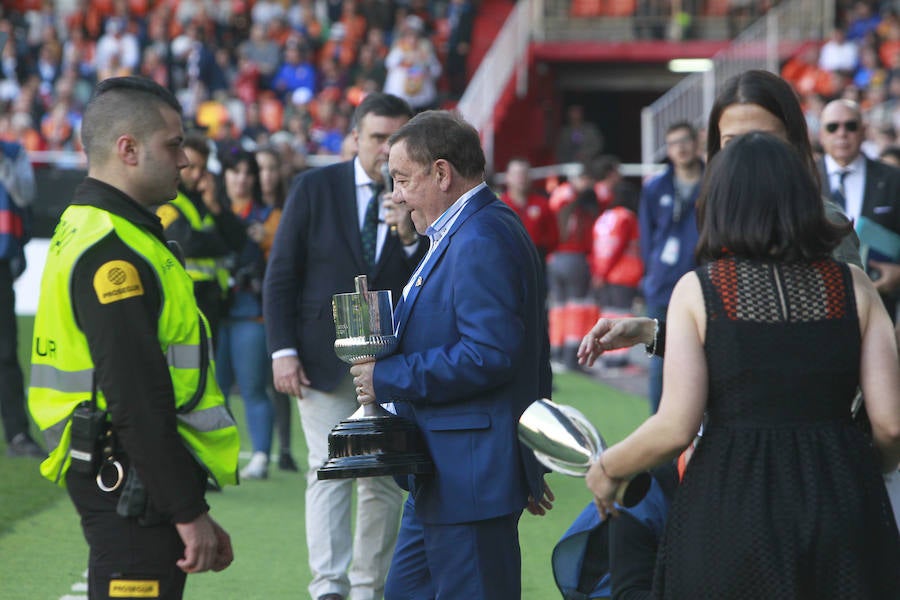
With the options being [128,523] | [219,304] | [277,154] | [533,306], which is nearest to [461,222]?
[533,306]

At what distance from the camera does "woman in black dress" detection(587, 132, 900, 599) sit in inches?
115

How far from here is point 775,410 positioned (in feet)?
9.62

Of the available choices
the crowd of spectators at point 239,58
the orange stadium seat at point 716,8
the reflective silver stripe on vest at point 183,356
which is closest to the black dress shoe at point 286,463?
the reflective silver stripe on vest at point 183,356

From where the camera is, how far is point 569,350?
13680 mm

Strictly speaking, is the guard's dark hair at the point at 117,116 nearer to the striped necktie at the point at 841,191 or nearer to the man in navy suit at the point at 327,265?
the man in navy suit at the point at 327,265

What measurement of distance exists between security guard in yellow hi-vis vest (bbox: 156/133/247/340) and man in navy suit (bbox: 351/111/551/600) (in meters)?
3.66

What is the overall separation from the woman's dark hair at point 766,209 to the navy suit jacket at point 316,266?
249 centimetres

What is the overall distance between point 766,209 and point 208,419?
145 cm

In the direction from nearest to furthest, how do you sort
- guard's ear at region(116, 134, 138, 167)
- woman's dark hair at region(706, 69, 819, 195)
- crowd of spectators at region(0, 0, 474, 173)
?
guard's ear at region(116, 134, 138, 167) → woman's dark hair at region(706, 69, 819, 195) → crowd of spectators at region(0, 0, 474, 173)

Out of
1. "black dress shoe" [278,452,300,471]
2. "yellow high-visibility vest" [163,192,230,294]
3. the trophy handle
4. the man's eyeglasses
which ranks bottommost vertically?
"black dress shoe" [278,452,300,471]

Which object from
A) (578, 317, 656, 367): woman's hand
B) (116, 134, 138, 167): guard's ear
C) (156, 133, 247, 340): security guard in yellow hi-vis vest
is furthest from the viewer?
(156, 133, 247, 340): security guard in yellow hi-vis vest

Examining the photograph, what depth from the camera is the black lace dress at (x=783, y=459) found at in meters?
2.91

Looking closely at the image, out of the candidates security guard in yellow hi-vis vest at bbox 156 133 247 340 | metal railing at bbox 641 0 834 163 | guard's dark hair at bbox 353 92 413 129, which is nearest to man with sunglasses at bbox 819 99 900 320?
guard's dark hair at bbox 353 92 413 129

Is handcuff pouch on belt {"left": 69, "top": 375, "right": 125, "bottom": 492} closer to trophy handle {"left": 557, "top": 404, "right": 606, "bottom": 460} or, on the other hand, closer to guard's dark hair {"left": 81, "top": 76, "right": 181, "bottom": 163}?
guard's dark hair {"left": 81, "top": 76, "right": 181, "bottom": 163}
